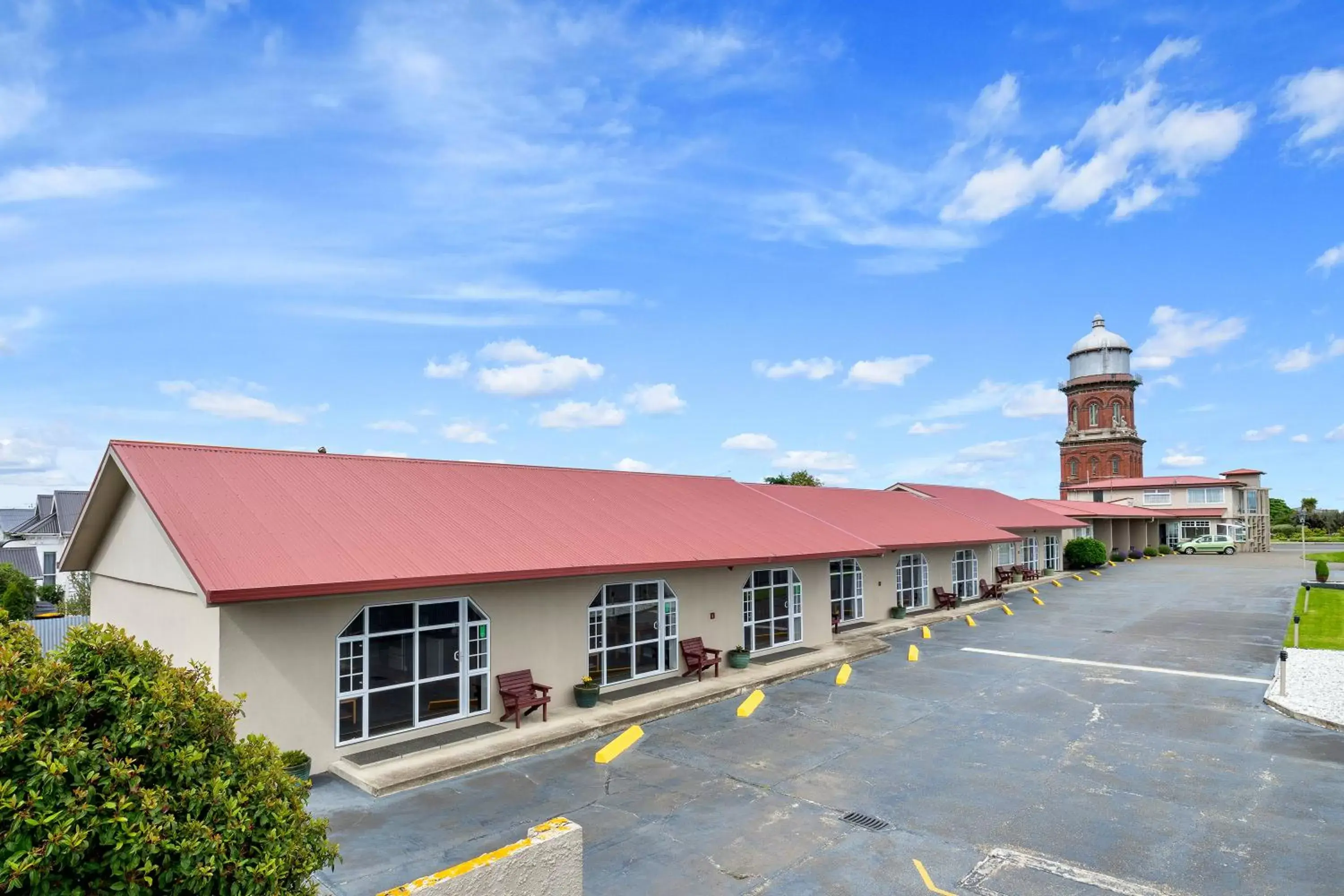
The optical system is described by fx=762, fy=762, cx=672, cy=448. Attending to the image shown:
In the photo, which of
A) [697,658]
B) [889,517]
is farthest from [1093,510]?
[697,658]

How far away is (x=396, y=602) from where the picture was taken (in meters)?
12.7

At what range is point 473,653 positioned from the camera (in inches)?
546

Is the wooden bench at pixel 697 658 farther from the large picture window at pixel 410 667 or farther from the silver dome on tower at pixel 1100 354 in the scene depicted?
the silver dome on tower at pixel 1100 354

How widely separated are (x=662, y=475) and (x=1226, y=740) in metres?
15.8

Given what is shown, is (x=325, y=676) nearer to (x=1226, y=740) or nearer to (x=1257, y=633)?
(x=1226, y=740)

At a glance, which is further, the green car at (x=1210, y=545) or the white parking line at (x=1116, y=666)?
the green car at (x=1210, y=545)

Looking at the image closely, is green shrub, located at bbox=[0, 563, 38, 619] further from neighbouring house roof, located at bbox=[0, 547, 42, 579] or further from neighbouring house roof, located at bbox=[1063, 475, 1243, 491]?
neighbouring house roof, located at bbox=[1063, 475, 1243, 491]

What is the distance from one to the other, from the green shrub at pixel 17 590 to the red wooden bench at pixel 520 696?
1248 inches

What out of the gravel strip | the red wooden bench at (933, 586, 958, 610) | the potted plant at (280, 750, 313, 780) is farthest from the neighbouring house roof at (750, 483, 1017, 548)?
the potted plant at (280, 750, 313, 780)

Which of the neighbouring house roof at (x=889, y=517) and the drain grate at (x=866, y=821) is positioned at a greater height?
the neighbouring house roof at (x=889, y=517)

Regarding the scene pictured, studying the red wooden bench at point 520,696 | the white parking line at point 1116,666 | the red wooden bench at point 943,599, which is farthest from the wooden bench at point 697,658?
the red wooden bench at point 943,599

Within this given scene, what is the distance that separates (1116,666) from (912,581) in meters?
10.5

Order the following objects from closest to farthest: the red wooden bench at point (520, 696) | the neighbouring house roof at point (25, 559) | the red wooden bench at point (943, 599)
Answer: the red wooden bench at point (520, 696) < the red wooden bench at point (943, 599) < the neighbouring house roof at point (25, 559)

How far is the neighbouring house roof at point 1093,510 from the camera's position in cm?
5481
